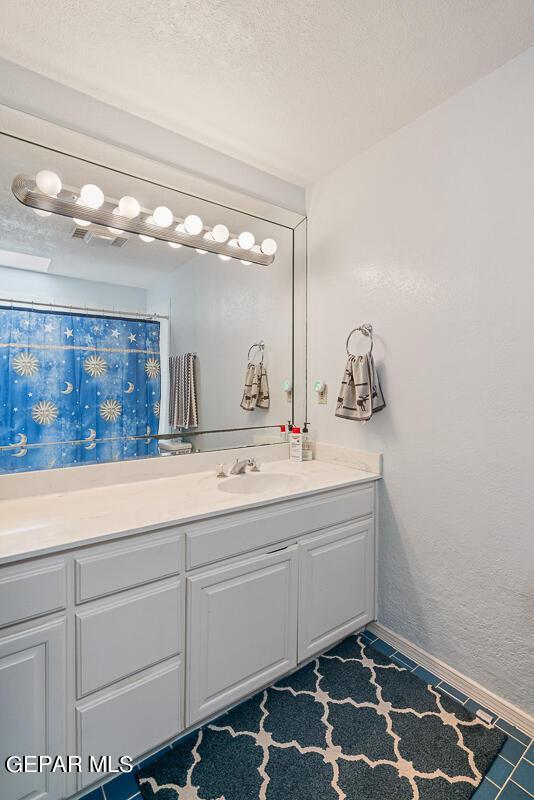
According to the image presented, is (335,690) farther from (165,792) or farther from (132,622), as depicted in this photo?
(132,622)

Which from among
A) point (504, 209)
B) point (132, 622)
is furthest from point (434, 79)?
point (132, 622)

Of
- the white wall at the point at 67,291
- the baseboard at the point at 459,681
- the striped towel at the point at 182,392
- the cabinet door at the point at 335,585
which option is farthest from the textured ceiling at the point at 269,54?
the baseboard at the point at 459,681

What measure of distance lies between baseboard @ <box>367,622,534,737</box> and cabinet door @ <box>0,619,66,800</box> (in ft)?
4.65

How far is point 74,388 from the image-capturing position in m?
1.62

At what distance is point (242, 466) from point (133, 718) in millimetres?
1050

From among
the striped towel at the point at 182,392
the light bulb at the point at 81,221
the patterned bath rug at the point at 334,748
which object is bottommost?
the patterned bath rug at the point at 334,748

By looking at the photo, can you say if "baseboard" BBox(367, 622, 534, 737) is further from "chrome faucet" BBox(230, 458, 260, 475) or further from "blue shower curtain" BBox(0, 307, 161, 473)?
"blue shower curtain" BBox(0, 307, 161, 473)

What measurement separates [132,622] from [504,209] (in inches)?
76.5

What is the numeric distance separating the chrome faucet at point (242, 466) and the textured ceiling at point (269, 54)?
5.26 ft

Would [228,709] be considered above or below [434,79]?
below

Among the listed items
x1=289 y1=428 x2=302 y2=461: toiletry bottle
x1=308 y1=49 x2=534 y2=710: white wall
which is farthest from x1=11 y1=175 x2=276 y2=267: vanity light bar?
x1=289 y1=428 x2=302 y2=461: toiletry bottle

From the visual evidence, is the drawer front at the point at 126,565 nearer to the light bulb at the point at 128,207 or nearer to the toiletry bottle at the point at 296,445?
the toiletry bottle at the point at 296,445

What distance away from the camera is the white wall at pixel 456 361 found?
1449 millimetres

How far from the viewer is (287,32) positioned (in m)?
1.36
